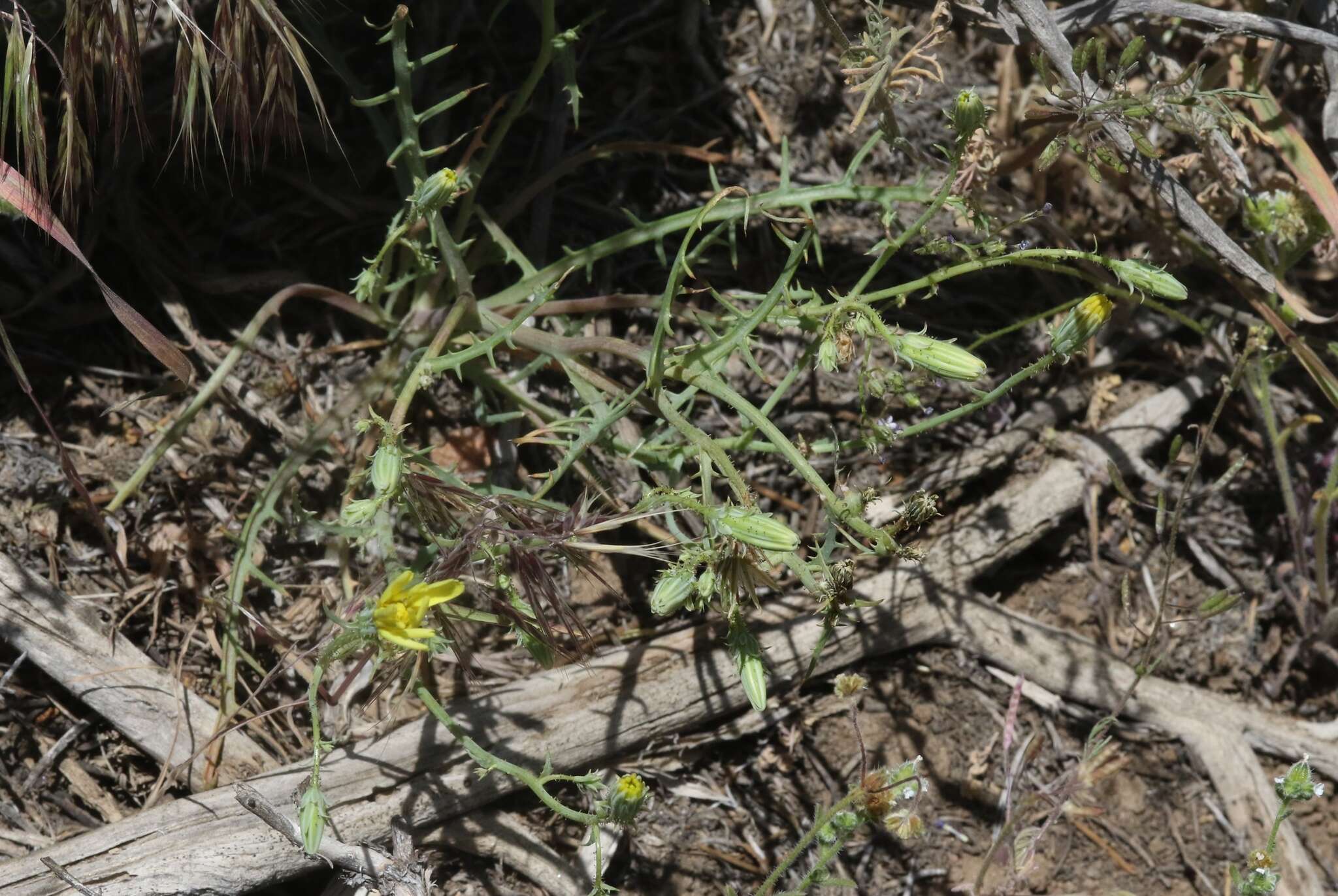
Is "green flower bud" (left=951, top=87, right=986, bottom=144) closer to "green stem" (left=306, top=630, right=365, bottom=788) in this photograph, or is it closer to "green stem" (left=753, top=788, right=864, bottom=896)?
"green stem" (left=753, top=788, right=864, bottom=896)

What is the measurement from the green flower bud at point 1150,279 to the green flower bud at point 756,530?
0.78 metres

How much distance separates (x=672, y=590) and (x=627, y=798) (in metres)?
0.37

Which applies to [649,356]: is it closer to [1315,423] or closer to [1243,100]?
[1243,100]

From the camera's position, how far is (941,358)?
1.77m

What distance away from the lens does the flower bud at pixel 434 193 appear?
75.1 inches

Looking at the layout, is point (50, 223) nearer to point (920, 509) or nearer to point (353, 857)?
point (353, 857)

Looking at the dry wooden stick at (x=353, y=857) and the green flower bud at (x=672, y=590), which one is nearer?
the green flower bud at (x=672, y=590)

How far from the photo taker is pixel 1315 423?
2.90m

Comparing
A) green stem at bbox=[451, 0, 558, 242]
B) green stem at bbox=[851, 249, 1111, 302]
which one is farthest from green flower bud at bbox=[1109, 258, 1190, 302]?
green stem at bbox=[451, 0, 558, 242]

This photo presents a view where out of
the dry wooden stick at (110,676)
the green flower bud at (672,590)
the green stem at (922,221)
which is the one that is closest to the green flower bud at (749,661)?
the green flower bud at (672,590)

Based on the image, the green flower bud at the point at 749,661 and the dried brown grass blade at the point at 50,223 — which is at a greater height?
the dried brown grass blade at the point at 50,223

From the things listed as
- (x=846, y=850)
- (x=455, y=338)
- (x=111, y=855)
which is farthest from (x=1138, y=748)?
(x=111, y=855)

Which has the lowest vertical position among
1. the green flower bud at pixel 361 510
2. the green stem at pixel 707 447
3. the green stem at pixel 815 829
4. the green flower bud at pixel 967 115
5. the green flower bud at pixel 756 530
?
the green stem at pixel 815 829

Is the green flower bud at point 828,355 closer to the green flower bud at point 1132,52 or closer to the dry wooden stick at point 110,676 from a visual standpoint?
the green flower bud at point 1132,52
